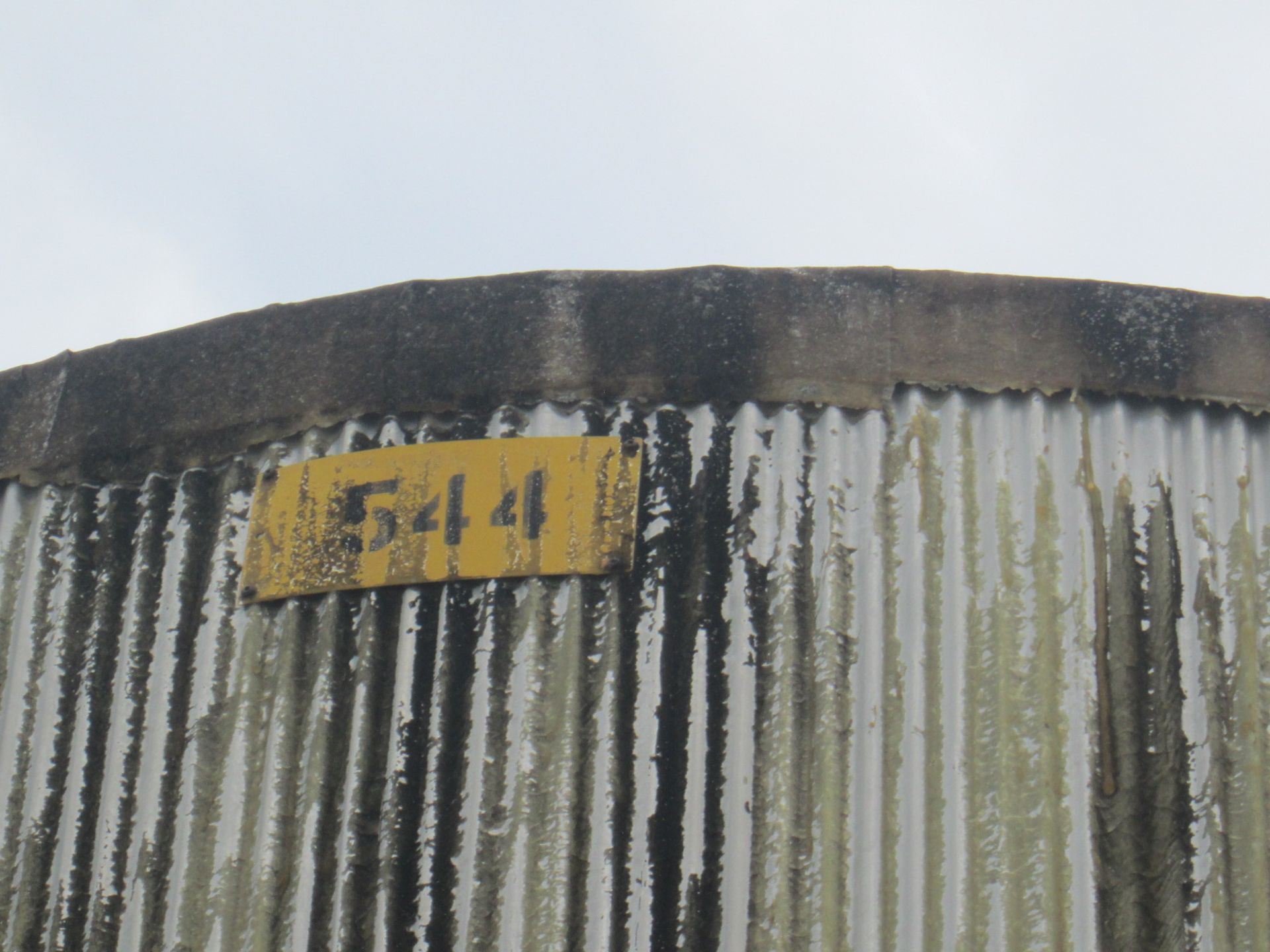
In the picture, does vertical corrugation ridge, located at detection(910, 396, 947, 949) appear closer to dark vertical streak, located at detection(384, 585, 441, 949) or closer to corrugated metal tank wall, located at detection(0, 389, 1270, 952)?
corrugated metal tank wall, located at detection(0, 389, 1270, 952)

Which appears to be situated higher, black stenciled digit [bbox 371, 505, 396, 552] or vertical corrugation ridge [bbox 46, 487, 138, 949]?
black stenciled digit [bbox 371, 505, 396, 552]

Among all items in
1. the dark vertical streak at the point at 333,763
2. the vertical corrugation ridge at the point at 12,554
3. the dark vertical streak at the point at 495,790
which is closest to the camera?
the dark vertical streak at the point at 495,790

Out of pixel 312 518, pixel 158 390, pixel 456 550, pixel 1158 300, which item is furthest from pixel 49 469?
pixel 1158 300

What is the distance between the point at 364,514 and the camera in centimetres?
392

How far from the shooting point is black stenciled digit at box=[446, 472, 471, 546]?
382cm

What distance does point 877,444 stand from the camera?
3793mm

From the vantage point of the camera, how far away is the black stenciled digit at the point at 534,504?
379 cm

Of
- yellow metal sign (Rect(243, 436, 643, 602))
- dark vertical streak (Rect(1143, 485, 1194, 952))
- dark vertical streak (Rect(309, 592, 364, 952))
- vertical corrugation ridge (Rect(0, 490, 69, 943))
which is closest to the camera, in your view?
dark vertical streak (Rect(1143, 485, 1194, 952))

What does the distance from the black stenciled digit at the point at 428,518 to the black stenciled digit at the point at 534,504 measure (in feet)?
0.68

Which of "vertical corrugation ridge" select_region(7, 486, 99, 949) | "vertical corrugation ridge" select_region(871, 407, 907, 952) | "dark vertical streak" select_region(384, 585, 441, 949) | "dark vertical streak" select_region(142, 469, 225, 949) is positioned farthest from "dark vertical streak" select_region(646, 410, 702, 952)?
"vertical corrugation ridge" select_region(7, 486, 99, 949)

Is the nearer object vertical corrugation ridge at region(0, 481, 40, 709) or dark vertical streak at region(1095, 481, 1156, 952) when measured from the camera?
dark vertical streak at region(1095, 481, 1156, 952)

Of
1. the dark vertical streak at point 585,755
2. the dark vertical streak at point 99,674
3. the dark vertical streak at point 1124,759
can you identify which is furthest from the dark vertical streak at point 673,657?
the dark vertical streak at point 99,674

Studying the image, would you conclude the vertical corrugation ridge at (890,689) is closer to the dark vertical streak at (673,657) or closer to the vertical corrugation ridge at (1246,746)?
the dark vertical streak at (673,657)

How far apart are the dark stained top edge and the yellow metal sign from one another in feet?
0.49
